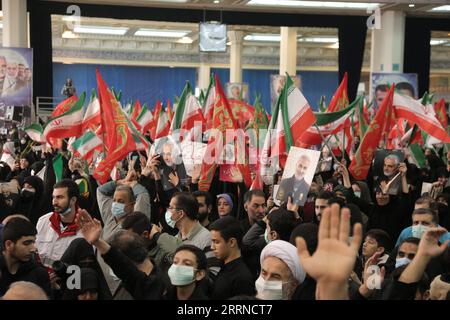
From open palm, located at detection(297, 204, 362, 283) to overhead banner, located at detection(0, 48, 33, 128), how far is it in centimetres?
1269

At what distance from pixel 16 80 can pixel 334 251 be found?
1343 cm

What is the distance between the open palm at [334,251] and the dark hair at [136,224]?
192cm

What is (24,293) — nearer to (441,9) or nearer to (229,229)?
(229,229)

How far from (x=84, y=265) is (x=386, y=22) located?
51.2ft

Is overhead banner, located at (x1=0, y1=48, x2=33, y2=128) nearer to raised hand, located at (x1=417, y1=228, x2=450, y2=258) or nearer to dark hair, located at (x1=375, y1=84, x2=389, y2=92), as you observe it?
dark hair, located at (x1=375, y1=84, x2=389, y2=92)

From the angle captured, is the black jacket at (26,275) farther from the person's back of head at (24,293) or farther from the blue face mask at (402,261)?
the blue face mask at (402,261)

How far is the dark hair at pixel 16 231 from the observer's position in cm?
340

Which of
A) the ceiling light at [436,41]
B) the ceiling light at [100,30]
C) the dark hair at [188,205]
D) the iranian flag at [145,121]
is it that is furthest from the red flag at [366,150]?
the ceiling light at [100,30]

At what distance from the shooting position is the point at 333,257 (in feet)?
6.71

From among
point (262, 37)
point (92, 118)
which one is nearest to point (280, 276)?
point (92, 118)

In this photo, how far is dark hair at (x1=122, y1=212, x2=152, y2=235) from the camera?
3.90 metres

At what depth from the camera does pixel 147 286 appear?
9.81 ft

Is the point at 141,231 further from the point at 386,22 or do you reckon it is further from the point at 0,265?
the point at 386,22

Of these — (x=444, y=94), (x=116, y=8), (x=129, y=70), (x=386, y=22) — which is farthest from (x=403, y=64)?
(x=129, y=70)
